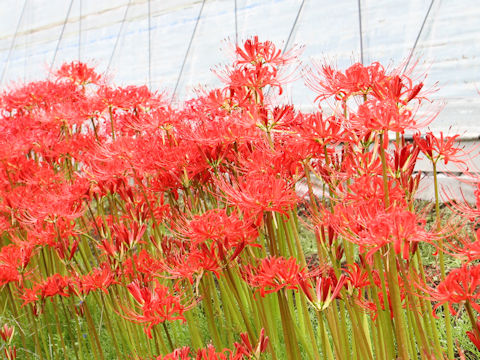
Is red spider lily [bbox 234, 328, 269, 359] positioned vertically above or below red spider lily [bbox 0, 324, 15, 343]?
above

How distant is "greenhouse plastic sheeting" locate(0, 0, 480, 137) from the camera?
421 cm

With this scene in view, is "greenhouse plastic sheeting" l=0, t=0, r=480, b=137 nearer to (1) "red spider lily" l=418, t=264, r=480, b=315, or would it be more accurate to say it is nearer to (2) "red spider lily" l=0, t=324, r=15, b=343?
(1) "red spider lily" l=418, t=264, r=480, b=315

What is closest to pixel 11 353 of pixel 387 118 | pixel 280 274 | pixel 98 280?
pixel 98 280

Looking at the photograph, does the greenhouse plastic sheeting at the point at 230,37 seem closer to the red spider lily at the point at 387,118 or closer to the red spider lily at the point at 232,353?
the red spider lily at the point at 387,118

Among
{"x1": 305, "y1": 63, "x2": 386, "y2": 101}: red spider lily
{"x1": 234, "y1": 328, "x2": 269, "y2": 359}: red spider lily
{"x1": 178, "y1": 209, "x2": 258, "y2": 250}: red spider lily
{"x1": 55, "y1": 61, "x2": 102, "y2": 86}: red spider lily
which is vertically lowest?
{"x1": 234, "y1": 328, "x2": 269, "y2": 359}: red spider lily

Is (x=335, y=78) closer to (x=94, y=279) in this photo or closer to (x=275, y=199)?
(x=275, y=199)

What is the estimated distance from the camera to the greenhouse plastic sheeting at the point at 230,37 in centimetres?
421

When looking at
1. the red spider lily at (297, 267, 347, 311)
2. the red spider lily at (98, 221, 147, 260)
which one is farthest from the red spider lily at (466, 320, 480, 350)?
the red spider lily at (98, 221, 147, 260)

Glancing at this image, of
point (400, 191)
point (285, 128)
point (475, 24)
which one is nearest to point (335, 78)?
point (285, 128)

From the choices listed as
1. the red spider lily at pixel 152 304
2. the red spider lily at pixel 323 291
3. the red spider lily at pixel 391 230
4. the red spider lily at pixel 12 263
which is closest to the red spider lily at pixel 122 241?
the red spider lily at pixel 152 304

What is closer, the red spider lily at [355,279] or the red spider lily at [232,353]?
the red spider lily at [232,353]

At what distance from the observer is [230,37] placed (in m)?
5.78

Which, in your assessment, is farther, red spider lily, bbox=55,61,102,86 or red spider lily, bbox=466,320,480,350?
red spider lily, bbox=55,61,102,86

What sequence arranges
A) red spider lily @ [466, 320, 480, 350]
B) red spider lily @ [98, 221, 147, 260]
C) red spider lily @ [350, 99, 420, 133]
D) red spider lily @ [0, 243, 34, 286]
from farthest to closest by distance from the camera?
red spider lily @ [0, 243, 34, 286] → red spider lily @ [98, 221, 147, 260] → red spider lily @ [350, 99, 420, 133] → red spider lily @ [466, 320, 480, 350]
